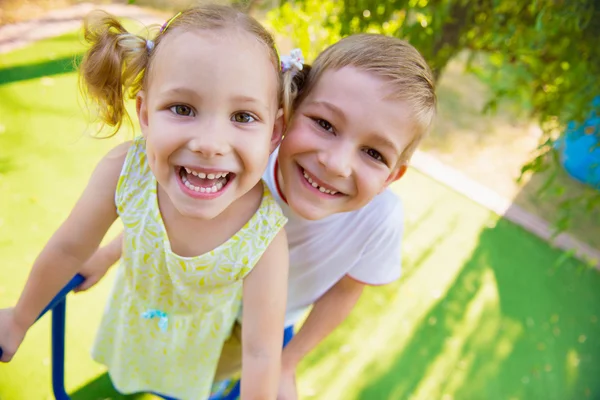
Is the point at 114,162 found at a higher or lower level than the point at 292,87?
lower

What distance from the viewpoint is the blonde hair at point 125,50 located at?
970mm

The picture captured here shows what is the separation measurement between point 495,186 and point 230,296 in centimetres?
324

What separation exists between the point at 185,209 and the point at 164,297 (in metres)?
0.41

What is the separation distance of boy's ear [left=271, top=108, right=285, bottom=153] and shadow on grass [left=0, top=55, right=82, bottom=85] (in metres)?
2.21

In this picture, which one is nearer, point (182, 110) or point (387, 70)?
point (182, 110)

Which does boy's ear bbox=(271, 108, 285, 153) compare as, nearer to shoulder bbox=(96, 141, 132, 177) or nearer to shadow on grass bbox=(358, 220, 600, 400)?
shoulder bbox=(96, 141, 132, 177)

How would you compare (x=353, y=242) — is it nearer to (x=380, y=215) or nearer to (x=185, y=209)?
(x=380, y=215)

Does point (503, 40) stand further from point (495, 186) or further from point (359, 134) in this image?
point (495, 186)

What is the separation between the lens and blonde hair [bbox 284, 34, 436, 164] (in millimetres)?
1106

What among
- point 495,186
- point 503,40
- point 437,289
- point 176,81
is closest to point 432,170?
point 495,186

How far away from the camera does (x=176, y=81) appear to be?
909 millimetres

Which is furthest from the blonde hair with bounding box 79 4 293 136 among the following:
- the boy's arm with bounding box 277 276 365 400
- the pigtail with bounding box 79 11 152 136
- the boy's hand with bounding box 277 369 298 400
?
the boy's hand with bounding box 277 369 298 400

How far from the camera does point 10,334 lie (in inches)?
48.2

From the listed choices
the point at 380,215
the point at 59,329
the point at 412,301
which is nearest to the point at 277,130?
the point at 380,215
